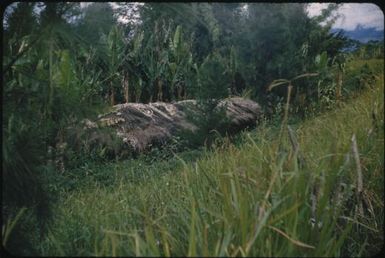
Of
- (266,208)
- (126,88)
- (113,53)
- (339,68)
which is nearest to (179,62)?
(126,88)

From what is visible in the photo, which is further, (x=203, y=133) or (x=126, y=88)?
(x=203, y=133)

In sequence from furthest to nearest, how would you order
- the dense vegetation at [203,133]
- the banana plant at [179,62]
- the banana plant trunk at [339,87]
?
the banana plant trunk at [339,87]
the banana plant at [179,62]
the dense vegetation at [203,133]

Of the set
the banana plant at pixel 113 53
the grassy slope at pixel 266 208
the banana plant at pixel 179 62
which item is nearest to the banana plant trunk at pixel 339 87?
the grassy slope at pixel 266 208

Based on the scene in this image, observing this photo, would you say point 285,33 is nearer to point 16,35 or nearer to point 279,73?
point 279,73

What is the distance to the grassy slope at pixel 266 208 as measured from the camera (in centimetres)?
154

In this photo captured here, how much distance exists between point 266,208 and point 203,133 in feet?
5.13

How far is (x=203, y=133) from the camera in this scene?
10.7 ft

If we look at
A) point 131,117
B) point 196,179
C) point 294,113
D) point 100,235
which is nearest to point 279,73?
point 294,113

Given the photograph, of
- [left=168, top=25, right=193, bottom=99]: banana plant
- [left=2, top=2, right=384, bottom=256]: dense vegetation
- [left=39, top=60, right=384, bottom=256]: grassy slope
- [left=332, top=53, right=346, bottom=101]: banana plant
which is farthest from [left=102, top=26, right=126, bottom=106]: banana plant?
[left=332, top=53, right=346, bottom=101]: banana plant

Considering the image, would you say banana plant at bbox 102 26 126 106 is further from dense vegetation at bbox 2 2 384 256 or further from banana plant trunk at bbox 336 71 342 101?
banana plant trunk at bbox 336 71 342 101

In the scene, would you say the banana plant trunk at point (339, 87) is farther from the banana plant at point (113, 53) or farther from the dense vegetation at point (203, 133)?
the banana plant at point (113, 53)

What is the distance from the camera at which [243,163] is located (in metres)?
2.15

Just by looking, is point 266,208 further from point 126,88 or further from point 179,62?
point 126,88

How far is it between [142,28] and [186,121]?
4.06 feet
